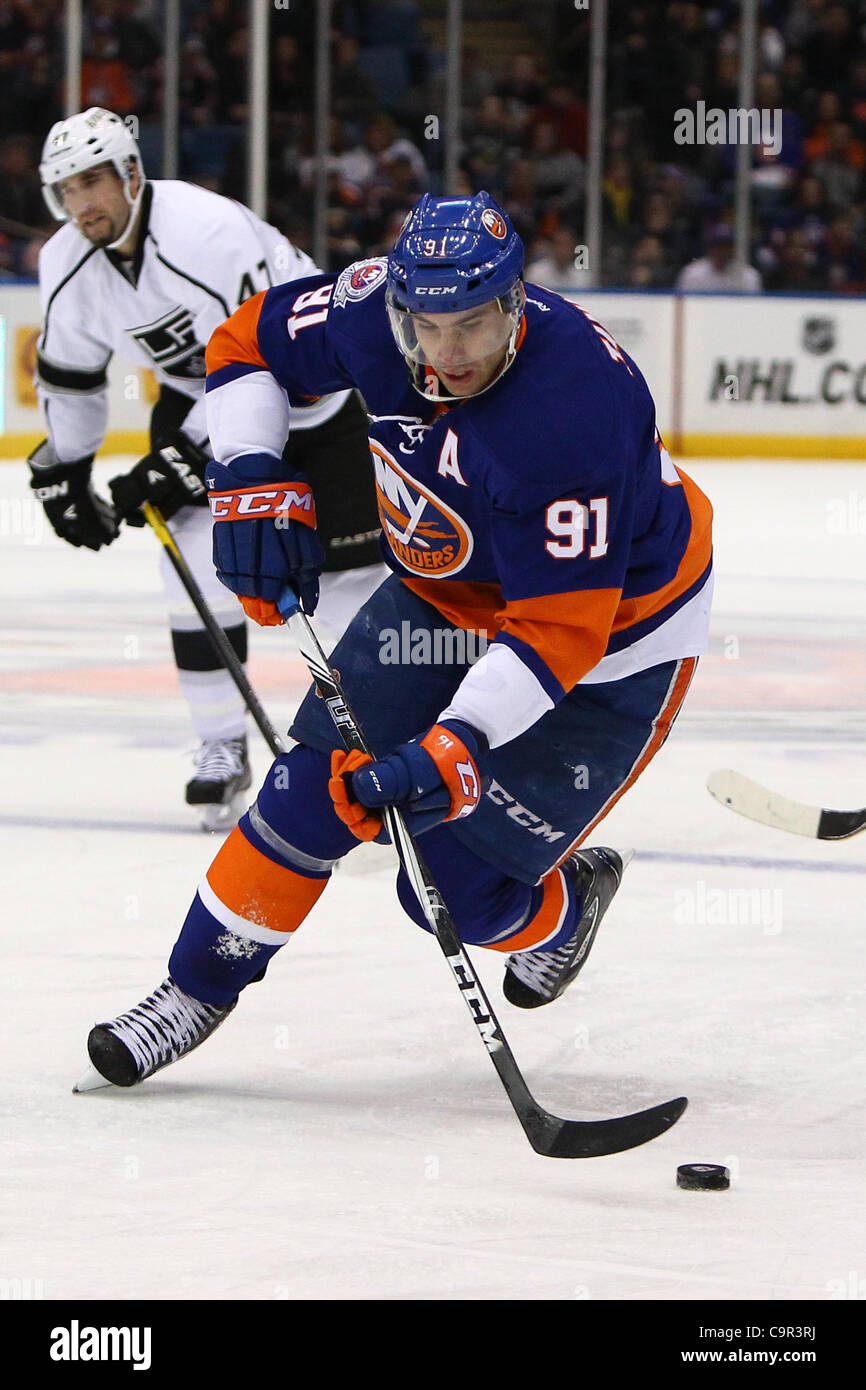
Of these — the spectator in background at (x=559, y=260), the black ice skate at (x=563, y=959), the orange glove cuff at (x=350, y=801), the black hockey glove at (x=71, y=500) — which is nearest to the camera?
the orange glove cuff at (x=350, y=801)

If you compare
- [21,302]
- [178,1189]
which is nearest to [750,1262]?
[178,1189]

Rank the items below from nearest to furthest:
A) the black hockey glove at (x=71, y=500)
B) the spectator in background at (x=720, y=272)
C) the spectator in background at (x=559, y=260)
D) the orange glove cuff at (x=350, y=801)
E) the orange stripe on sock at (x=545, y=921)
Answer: the orange glove cuff at (x=350, y=801) → the orange stripe on sock at (x=545, y=921) → the black hockey glove at (x=71, y=500) → the spectator in background at (x=559, y=260) → the spectator in background at (x=720, y=272)

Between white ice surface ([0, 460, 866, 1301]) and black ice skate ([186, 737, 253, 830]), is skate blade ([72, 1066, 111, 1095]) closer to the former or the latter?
white ice surface ([0, 460, 866, 1301])

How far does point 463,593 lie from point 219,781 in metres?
1.43

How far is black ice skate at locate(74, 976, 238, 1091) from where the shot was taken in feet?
7.76

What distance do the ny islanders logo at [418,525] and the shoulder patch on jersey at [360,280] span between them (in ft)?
0.56

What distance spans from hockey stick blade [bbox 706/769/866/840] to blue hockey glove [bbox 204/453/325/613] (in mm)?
961

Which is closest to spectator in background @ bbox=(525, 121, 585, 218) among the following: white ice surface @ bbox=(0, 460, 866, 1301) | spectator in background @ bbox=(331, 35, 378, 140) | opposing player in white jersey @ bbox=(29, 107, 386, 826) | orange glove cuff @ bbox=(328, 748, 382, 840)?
spectator in background @ bbox=(331, 35, 378, 140)

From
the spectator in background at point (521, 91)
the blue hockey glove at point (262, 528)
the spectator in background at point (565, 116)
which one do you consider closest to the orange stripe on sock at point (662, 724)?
the blue hockey glove at point (262, 528)

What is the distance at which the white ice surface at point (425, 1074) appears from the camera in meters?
1.90

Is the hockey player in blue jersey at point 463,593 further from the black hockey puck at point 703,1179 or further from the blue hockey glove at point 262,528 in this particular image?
the black hockey puck at point 703,1179

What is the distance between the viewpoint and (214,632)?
358 cm

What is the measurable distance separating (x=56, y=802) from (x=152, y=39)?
301 inches

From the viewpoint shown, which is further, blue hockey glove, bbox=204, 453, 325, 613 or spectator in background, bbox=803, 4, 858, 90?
spectator in background, bbox=803, 4, 858, 90
